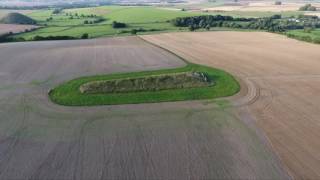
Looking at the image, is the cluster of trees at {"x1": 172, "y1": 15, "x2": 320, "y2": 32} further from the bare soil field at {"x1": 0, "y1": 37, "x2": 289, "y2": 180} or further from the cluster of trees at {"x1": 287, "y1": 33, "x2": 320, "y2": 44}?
the bare soil field at {"x1": 0, "y1": 37, "x2": 289, "y2": 180}

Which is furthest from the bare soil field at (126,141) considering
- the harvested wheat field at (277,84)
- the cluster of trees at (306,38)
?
the cluster of trees at (306,38)

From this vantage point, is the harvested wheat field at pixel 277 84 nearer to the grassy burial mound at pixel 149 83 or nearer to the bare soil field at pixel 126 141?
the bare soil field at pixel 126 141

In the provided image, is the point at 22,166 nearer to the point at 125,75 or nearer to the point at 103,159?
the point at 103,159

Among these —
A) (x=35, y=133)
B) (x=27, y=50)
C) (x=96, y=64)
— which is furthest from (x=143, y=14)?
(x=35, y=133)

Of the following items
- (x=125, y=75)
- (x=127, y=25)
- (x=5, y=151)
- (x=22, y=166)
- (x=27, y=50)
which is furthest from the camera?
(x=127, y=25)

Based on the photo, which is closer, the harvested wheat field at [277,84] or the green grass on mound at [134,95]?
the harvested wheat field at [277,84]

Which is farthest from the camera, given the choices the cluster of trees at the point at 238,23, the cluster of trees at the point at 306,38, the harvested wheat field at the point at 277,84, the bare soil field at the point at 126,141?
the cluster of trees at the point at 238,23
